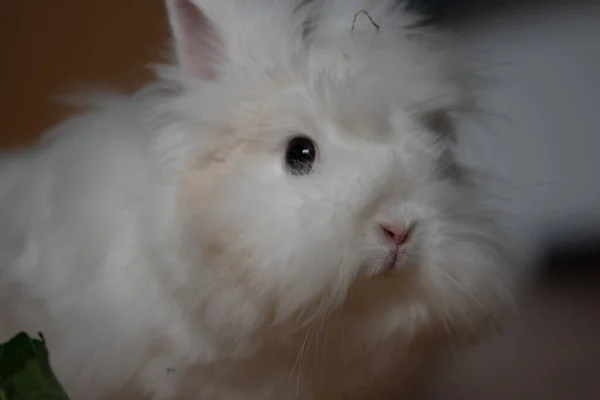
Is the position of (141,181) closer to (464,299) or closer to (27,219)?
(27,219)

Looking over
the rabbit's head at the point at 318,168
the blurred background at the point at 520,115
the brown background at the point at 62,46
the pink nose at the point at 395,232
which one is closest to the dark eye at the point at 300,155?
the rabbit's head at the point at 318,168

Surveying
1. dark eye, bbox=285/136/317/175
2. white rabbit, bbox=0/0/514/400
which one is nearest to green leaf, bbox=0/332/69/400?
white rabbit, bbox=0/0/514/400

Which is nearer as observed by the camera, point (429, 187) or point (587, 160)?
point (429, 187)

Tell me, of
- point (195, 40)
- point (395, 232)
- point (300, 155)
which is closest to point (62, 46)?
point (195, 40)

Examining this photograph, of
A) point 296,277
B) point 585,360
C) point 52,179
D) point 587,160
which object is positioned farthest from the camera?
point 587,160

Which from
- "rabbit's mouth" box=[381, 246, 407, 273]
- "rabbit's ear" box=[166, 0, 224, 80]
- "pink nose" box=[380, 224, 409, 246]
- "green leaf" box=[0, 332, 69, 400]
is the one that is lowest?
"green leaf" box=[0, 332, 69, 400]

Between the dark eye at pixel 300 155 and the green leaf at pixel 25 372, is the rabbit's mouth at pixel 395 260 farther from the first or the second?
the green leaf at pixel 25 372

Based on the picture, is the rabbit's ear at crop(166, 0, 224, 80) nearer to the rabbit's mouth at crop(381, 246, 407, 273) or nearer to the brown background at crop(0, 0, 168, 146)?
the rabbit's mouth at crop(381, 246, 407, 273)

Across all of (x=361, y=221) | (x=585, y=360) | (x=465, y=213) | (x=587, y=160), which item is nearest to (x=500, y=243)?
(x=465, y=213)
